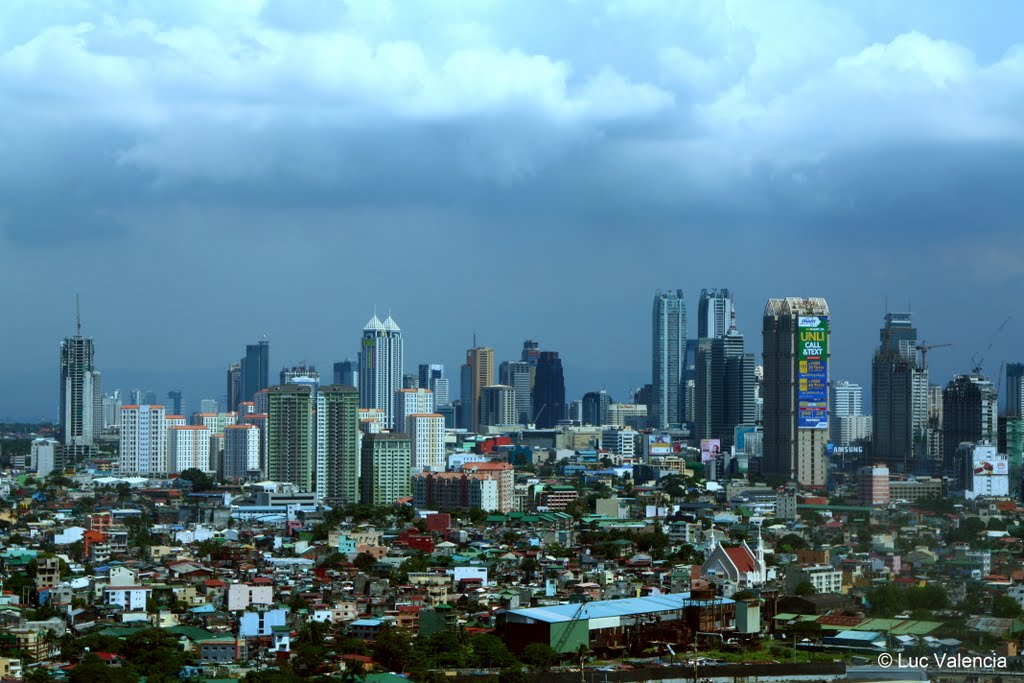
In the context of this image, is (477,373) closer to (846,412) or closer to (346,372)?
(346,372)

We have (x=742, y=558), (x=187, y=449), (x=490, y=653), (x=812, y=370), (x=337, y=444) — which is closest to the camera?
(x=490, y=653)

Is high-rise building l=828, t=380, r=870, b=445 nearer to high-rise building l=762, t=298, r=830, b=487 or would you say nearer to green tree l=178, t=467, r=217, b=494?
high-rise building l=762, t=298, r=830, b=487

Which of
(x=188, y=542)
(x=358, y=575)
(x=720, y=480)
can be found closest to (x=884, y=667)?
(x=358, y=575)

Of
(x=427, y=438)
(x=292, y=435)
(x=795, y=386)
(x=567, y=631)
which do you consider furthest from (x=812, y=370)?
(x=567, y=631)

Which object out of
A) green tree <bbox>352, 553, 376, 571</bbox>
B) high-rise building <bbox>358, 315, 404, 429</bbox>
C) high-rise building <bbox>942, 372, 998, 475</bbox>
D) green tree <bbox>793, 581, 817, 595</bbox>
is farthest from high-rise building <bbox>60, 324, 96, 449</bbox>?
green tree <bbox>793, 581, 817, 595</bbox>

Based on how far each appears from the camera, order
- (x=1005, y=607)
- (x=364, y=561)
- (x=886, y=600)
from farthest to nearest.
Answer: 1. (x=364, y=561)
2. (x=886, y=600)
3. (x=1005, y=607)

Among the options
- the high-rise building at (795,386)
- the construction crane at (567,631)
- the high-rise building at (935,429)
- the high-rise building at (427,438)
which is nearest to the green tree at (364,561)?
the construction crane at (567,631)
